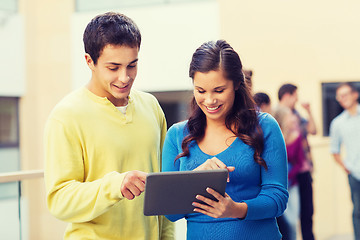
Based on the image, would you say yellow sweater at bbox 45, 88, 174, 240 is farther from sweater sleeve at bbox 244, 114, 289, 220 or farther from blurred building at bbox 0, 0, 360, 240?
blurred building at bbox 0, 0, 360, 240

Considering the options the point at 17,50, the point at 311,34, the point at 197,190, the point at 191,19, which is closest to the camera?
the point at 197,190

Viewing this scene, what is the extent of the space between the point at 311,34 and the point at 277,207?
746 centimetres

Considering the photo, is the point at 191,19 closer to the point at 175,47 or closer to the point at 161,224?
the point at 175,47

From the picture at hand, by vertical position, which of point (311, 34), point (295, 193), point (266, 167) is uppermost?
point (311, 34)

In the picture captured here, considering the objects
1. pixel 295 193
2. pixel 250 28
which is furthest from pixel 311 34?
pixel 295 193

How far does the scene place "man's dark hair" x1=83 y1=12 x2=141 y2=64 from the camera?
189 cm

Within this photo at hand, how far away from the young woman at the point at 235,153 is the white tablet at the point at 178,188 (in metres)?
0.10

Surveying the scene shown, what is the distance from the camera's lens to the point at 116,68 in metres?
1.90

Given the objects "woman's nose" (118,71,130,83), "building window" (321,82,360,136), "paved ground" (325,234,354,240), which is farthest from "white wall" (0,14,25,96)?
"woman's nose" (118,71,130,83)

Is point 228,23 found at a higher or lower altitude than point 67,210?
higher

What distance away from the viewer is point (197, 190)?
1.70 m

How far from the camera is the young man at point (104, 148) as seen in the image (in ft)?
5.78

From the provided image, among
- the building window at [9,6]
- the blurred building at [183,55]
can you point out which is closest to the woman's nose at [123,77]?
the blurred building at [183,55]

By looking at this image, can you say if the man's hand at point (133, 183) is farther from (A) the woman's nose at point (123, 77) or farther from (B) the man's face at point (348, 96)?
(B) the man's face at point (348, 96)
